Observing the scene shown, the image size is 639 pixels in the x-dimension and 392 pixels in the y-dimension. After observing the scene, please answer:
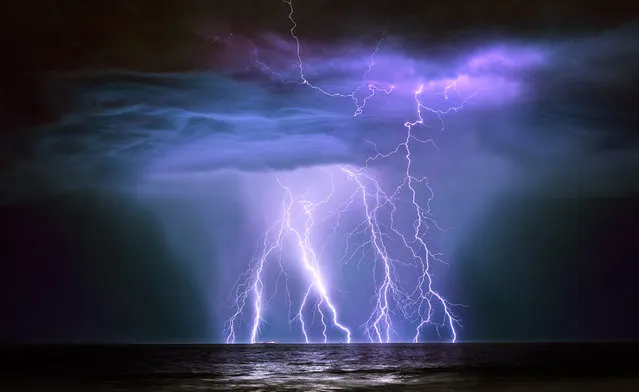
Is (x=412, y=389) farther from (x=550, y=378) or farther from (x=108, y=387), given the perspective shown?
(x=108, y=387)

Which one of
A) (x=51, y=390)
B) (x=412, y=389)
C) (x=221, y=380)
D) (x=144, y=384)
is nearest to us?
(x=412, y=389)

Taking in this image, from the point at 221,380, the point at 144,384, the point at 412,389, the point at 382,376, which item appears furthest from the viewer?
the point at 382,376

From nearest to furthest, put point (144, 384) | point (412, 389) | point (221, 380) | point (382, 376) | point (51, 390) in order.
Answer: point (412, 389) < point (51, 390) < point (144, 384) < point (221, 380) < point (382, 376)

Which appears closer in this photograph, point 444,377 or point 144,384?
point 144,384

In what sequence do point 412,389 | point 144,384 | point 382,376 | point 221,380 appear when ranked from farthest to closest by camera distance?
point 382,376 → point 221,380 → point 144,384 → point 412,389

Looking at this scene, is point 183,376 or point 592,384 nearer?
point 592,384

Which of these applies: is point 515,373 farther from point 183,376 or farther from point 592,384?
point 183,376

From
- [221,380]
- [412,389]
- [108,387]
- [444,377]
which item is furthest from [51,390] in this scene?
[444,377]

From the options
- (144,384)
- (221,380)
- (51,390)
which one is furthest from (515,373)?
(51,390)
